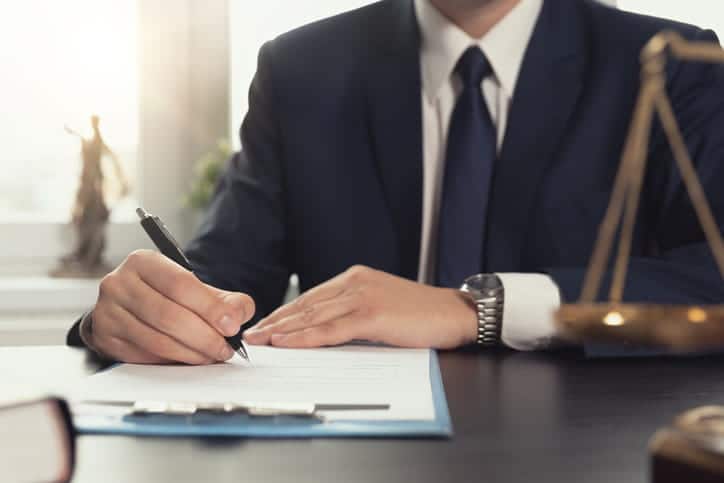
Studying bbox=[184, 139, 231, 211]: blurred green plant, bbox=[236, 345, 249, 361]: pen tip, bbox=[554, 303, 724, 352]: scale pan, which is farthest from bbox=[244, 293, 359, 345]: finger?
bbox=[184, 139, 231, 211]: blurred green plant

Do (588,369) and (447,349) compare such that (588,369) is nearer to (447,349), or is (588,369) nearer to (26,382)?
(447,349)

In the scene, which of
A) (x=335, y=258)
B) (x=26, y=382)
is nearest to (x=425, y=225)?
(x=335, y=258)

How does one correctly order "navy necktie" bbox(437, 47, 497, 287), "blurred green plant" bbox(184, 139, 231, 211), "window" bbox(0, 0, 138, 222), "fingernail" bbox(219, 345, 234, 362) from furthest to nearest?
"window" bbox(0, 0, 138, 222)
"blurred green plant" bbox(184, 139, 231, 211)
"navy necktie" bbox(437, 47, 497, 287)
"fingernail" bbox(219, 345, 234, 362)

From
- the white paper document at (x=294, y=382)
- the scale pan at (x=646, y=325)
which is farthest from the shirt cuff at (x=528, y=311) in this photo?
the scale pan at (x=646, y=325)

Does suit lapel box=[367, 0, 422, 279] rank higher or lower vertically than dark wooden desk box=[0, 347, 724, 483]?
higher

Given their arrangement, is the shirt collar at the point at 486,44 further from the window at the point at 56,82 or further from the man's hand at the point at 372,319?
the window at the point at 56,82

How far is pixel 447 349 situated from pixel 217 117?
192 centimetres

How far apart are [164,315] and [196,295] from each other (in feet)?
0.13

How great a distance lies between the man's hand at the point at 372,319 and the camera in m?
1.13

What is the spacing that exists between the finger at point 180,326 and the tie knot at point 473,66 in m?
0.74

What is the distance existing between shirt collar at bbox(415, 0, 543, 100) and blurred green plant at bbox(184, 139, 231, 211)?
1.15m

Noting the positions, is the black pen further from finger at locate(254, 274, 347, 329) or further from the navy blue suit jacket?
the navy blue suit jacket

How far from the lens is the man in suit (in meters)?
1.58

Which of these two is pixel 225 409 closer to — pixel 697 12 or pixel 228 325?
pixel 228 325
